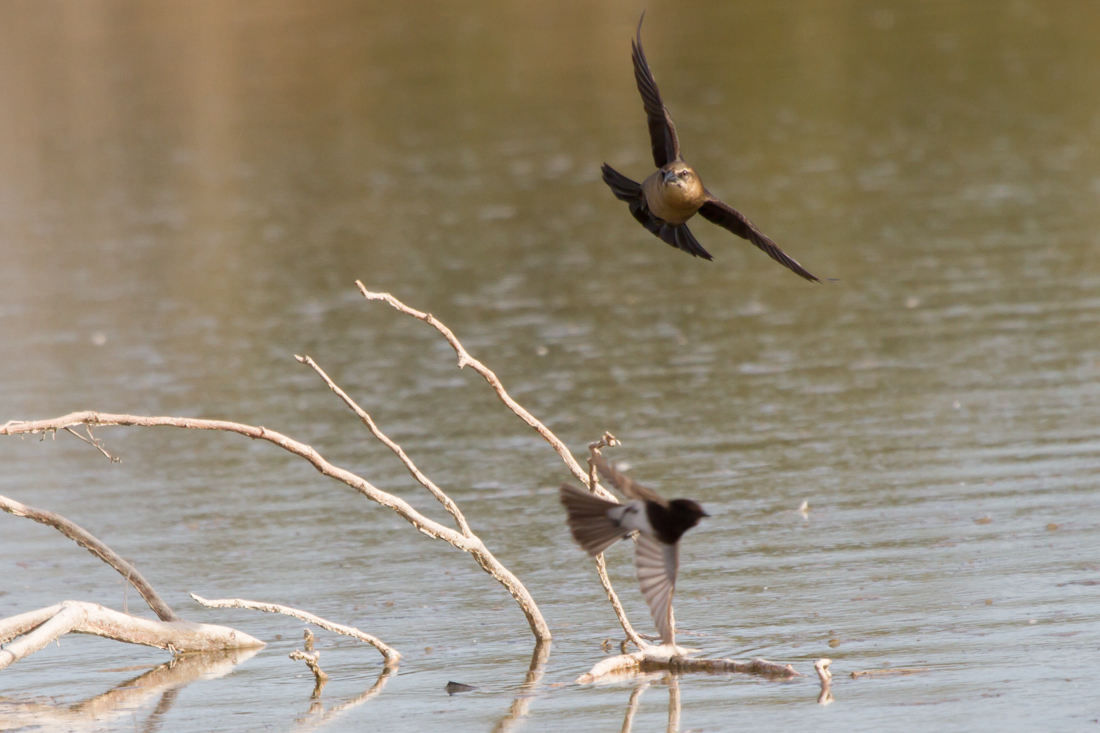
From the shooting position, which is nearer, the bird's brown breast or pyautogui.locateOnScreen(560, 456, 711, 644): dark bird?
pyautogui.locateOnScreen(560, 456, 711, 644): dark bird

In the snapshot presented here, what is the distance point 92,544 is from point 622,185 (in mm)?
2812

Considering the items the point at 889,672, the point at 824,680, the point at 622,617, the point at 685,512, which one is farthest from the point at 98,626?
the point at 889,672

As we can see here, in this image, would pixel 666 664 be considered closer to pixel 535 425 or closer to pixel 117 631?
pixel 535 425

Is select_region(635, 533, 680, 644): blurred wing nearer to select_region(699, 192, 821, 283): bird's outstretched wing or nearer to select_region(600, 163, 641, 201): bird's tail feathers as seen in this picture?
select_region(699, 192, 821, 283): bird's outstretched wing

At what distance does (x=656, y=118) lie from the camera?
666cm

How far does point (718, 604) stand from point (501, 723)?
1.68 metres

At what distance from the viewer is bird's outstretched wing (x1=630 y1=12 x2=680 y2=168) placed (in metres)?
6.45

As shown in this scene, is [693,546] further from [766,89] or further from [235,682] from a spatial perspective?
[766,89]

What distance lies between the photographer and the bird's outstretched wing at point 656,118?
6.45m

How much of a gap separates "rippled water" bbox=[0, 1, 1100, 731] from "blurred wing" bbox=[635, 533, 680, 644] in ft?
1.66

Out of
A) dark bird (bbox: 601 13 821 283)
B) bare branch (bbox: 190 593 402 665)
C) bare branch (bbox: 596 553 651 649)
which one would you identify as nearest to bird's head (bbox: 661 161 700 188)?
dark bird (bbox: 601 13 821 283)

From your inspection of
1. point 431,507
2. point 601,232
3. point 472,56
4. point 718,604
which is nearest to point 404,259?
point 601,232

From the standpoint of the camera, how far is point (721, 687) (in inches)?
252

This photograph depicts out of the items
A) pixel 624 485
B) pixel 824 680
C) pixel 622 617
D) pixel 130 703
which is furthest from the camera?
pixel 130 703
